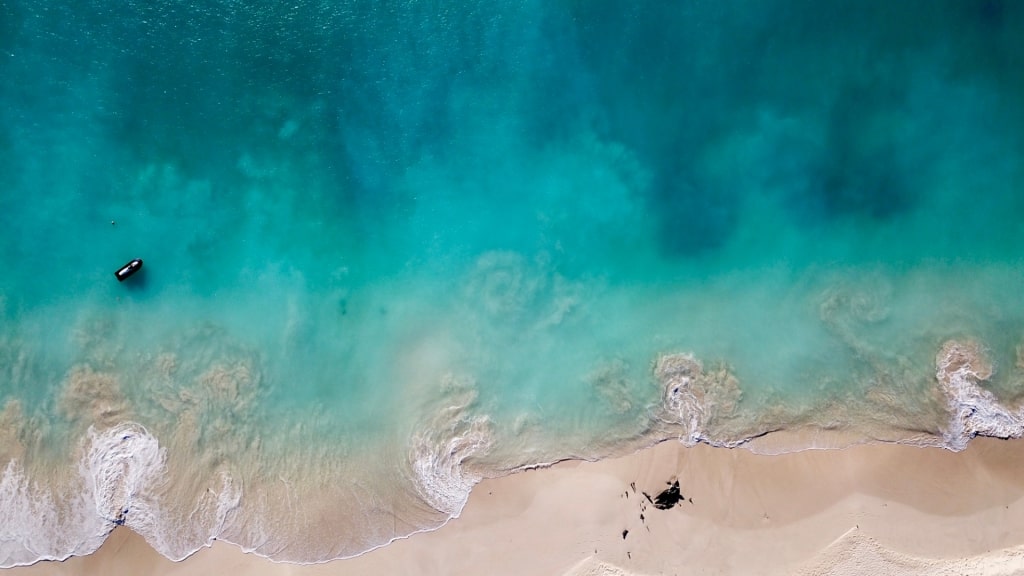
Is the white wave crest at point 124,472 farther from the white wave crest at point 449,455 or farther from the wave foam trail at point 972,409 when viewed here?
the wave foam trail at point 972,409

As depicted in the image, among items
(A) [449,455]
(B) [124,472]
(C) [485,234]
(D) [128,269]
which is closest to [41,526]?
(B) [124,472]

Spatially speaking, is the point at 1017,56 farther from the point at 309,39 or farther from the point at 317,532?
the point at 317,532

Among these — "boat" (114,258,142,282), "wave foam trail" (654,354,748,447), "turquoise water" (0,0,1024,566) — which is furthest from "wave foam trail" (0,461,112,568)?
"wave foam trail" (654,354,748,447)

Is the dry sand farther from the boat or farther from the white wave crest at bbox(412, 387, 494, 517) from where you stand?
the boat

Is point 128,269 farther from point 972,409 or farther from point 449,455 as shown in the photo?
point 972,409

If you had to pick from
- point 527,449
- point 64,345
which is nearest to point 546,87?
point 527,449

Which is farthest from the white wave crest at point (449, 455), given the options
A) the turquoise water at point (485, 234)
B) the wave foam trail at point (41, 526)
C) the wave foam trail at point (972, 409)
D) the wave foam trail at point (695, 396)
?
the wave foam trail at point (972, 409)
